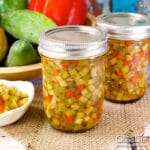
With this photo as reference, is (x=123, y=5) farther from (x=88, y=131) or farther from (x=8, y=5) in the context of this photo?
(x=88, y=131)

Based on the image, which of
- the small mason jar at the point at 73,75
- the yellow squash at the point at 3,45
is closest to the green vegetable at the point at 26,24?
the yellow squash at the point at 3,45

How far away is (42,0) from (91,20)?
12 centimetres

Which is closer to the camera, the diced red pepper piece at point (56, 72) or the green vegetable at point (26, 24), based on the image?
the diced red pepper piece at point (56, 72)

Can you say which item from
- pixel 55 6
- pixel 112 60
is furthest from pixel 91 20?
pixel 112 60

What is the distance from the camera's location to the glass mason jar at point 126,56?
0.65 metres

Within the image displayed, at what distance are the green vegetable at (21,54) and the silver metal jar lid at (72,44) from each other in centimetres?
11

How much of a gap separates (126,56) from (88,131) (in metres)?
0.14

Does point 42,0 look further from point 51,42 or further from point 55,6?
point 51,42

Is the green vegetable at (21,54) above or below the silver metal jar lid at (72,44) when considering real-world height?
below

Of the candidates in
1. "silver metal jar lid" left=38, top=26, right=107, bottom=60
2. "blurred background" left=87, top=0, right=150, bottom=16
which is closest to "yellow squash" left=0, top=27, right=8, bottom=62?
"silver metal jar lid" left=38, top=26, right=107, bottom=60

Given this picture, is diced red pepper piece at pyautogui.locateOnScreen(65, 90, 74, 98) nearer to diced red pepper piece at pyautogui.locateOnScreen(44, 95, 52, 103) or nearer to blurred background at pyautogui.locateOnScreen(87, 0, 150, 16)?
diced red pepper piece at pyautogui.locateOnScreen(44, 95, 52, 103)

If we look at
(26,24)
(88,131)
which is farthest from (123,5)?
(88,131)

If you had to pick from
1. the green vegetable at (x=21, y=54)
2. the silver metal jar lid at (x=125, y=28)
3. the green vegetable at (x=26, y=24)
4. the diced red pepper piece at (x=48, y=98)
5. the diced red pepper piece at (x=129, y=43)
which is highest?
the silver metal jar lid at (x=125, y=28)

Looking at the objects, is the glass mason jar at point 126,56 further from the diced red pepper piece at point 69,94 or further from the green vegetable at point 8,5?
the green vegetable at point 8,5
